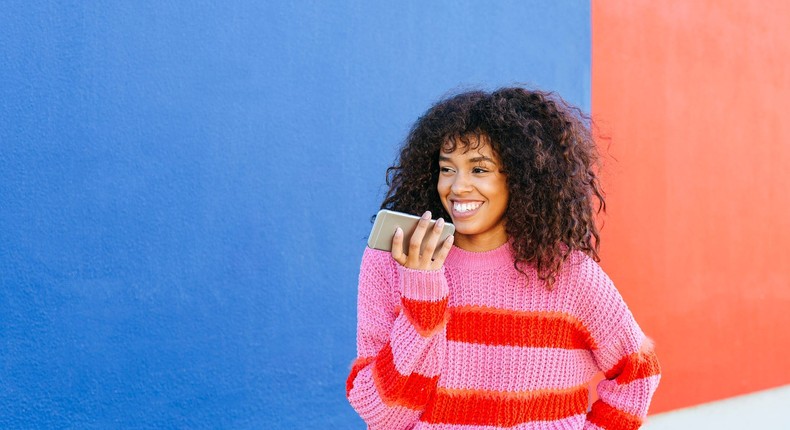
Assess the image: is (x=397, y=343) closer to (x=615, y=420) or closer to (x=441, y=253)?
(x=441, y=253)

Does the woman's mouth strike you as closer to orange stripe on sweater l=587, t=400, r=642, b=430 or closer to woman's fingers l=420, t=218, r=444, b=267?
woman's fingers l=420, t=218, r=444, b=267

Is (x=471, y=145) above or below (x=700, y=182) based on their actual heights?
below

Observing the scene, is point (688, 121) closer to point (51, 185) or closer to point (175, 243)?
point (175, 243)

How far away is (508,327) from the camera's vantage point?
1753 millimetres

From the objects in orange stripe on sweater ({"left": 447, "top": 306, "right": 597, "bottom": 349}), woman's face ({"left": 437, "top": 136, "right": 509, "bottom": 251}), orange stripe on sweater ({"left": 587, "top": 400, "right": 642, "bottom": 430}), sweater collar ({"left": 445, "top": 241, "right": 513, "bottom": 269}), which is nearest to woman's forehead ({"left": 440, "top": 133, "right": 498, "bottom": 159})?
woman's face ({"left": 437, "top": 136, "right": 509, "bottom": 251})

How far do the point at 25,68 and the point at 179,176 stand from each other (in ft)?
2.03

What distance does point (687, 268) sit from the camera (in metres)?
4.79

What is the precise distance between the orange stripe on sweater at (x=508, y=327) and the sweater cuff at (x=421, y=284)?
16 centimetres

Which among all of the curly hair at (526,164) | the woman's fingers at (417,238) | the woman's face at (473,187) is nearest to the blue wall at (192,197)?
the curly hair at (526,164)

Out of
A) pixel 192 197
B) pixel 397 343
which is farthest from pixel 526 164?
pixel 192 197

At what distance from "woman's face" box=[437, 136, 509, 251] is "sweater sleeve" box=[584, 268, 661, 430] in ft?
1.05

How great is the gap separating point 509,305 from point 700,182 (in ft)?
11.4

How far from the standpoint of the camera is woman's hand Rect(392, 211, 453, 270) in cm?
159

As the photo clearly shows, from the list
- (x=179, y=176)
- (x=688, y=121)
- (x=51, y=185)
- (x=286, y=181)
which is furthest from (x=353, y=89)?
(x=688, y=121)
